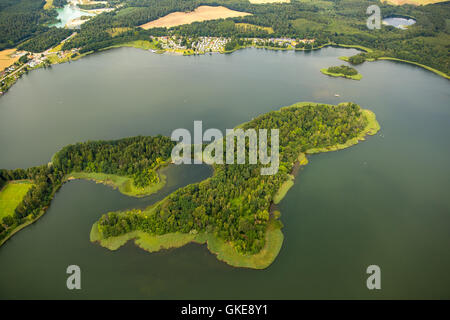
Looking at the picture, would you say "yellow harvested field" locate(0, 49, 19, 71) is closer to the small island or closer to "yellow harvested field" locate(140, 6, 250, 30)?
"yellow harvested field" locate(140, 6, 250, 30)

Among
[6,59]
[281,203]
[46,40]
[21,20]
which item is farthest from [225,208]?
[21,20]

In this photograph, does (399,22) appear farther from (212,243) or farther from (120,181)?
(120,181)

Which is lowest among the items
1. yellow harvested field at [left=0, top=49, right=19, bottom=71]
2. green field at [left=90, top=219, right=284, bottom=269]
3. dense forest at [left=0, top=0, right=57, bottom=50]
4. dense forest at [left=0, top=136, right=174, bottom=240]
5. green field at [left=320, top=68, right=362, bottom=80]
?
green field at [left=90, top=219, right=284, bottom=269]

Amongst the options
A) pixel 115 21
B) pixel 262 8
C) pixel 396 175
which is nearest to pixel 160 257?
pixel 396 175

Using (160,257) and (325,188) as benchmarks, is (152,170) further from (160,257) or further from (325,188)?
(325,188)

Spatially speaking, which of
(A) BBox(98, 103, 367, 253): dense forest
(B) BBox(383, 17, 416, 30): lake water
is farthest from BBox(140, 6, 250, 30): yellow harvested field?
(A) BBox(98, 103, 367, 253): dense forest
